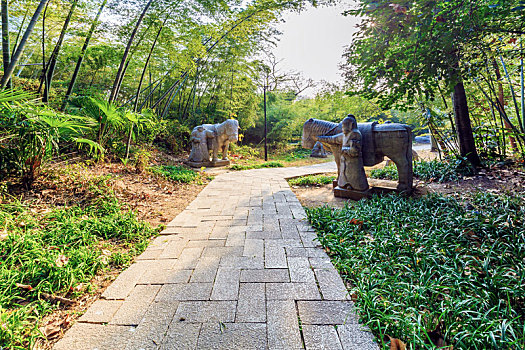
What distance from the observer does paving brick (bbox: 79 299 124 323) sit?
1.17 metres

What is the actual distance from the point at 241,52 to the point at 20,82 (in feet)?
19.2

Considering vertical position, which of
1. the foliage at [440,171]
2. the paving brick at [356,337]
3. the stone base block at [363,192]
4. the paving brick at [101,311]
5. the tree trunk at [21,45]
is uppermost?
the tree trunk at [21,45]

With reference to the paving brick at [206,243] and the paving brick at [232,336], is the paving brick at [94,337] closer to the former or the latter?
the paving brick at [232,336]

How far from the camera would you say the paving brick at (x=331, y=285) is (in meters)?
1.29

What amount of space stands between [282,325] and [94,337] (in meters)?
0.86

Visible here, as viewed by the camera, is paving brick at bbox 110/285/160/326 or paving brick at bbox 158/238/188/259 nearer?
Result: paving brick at bbox 110/285/160/326

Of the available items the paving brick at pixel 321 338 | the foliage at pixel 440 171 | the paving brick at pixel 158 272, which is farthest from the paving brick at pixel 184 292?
the foliage at pixel 440 171

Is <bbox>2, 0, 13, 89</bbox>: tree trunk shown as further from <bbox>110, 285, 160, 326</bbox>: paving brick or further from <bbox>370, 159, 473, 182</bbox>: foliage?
<bbox>370, 159, 473, 182</bbox>: foliage

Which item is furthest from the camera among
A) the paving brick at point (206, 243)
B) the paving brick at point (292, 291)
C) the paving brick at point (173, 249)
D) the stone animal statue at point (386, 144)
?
the stone animal statue at point (386, 144)

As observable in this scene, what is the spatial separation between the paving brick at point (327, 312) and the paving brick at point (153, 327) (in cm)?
66

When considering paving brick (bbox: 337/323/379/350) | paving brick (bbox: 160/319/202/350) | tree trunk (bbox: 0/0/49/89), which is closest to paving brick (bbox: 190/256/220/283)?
paving brick (bbox: 160/319/202/350)


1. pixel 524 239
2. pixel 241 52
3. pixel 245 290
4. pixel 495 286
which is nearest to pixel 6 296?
pixel 245 290

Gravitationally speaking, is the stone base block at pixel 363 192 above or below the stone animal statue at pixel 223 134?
below

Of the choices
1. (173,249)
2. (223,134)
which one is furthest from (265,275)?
(223,134)
